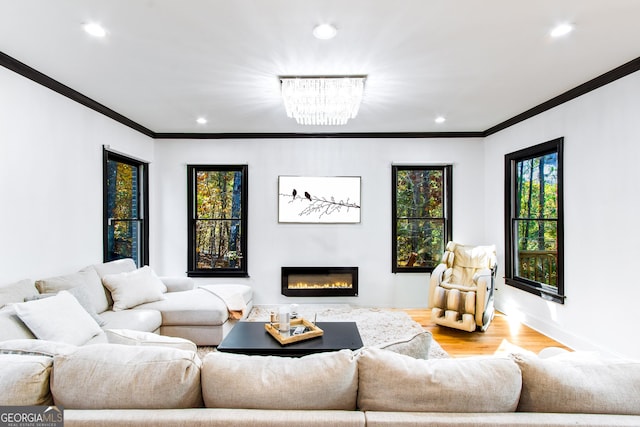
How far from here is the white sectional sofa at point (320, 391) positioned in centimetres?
108

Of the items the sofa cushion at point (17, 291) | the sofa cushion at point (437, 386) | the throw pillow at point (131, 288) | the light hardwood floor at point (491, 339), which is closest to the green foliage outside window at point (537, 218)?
Result: the light hardwood floor at point (491, 339)

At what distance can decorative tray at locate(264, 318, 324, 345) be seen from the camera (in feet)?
8.48

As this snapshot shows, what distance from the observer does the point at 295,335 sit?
8.68 ft

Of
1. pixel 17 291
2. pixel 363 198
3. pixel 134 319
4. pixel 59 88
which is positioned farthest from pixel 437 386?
pixel 363 198

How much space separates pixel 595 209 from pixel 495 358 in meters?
2.85

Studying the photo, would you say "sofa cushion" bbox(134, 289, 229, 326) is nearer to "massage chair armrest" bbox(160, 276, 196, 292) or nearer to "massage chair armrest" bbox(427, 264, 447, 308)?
"massage chair armrest" bbox(160, 276, 196, 292)

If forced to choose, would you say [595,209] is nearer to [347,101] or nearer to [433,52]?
[433,52]

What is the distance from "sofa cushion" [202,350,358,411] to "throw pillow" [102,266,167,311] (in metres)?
2.59

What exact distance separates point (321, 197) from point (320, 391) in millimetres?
3981

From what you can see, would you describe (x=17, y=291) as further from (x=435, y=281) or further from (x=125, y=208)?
(x=435, y=281)

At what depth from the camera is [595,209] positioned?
3.17 m

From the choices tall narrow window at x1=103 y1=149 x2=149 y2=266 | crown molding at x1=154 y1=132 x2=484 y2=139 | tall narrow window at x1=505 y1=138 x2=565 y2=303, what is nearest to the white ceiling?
tall narrow window at x1=505 y1=138 x2=565 y2=303

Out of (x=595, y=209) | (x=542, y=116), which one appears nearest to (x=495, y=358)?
(x=595, y=209)

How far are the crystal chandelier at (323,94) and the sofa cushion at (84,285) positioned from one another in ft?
8.22
